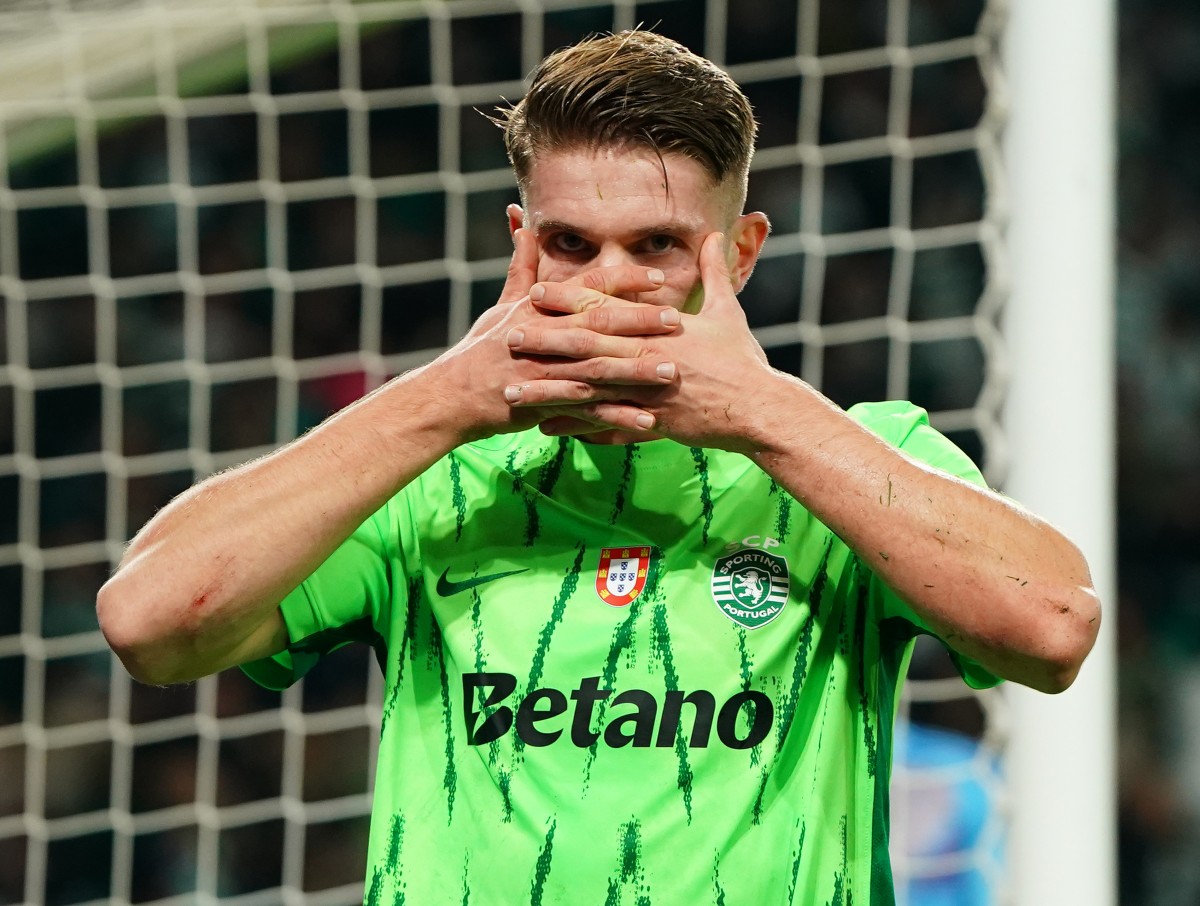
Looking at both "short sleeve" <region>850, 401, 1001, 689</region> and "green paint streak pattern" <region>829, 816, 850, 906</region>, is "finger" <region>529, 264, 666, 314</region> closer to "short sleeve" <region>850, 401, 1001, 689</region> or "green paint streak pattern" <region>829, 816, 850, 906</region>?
"short sleeve" <region>850, 401, 1001, 689</region>

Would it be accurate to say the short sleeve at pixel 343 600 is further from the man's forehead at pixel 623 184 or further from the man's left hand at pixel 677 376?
the man's forehead at pixel 623 184

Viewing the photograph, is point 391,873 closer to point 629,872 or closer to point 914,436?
point 629,872

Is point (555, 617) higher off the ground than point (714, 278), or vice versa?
point (714, 278)

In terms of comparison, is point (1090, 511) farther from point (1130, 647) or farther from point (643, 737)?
point (1130, 647)

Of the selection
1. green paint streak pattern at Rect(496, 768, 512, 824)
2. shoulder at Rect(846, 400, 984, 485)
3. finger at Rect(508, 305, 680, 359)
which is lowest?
green paint streak pattern at Rect(496, 768, 512, 824)

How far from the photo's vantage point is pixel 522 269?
1.47 metres

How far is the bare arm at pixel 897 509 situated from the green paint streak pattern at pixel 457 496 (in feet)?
0.64

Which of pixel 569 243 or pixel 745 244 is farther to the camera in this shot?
pixel 745 244

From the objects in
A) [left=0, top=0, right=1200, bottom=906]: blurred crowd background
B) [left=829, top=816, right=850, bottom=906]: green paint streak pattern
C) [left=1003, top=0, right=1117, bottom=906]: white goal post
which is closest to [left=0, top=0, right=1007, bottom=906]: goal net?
[left=0, top=0, right=1200, bottom=906]: blurred crowd background

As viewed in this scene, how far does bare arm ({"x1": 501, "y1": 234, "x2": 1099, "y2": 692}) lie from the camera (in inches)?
50.6

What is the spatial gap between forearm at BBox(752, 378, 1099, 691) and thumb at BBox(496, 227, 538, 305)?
0.30m

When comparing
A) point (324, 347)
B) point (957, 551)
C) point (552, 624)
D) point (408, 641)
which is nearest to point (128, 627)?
point (408, 641)

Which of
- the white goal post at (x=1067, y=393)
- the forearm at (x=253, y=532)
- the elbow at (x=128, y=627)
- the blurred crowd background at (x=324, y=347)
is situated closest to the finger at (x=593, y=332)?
the forearm at (x=253, y=532)

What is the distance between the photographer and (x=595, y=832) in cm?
136
